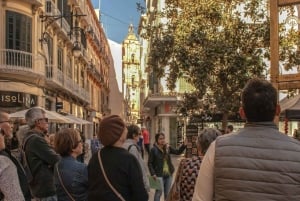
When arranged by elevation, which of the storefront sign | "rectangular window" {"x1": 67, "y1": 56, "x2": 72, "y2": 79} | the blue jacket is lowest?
the blue jacket

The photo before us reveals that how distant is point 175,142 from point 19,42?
12.8 metres

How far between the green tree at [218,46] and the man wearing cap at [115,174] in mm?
12907

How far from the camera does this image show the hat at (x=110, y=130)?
14.6ft

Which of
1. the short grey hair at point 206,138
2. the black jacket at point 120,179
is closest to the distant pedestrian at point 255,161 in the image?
the black jacket at point 120,179

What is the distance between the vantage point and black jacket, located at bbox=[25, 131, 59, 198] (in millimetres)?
6043

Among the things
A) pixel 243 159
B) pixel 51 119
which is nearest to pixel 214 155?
pixel 243 159

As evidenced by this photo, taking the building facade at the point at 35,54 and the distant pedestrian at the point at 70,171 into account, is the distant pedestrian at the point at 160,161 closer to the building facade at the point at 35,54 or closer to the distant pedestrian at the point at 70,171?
the distant pedestrian at the point at 70,171

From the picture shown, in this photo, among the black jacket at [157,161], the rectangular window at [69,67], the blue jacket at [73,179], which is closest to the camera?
the blue jacket at [73,179]

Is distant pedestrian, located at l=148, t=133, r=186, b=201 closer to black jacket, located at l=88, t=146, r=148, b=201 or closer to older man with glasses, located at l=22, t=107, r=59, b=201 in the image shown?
older man with glasses, located at l=22, t=107, r=59, b=201

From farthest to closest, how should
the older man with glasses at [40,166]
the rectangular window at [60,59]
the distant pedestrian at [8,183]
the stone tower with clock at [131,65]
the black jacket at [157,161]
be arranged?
the stone tower with clock at [131,65] → the rectangular window at [60,59] → the black jacket at [157,161] → the older man with glasses at [40,166] → the distant pedestrian at [8,183]

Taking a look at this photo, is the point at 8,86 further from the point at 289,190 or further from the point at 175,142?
the point at 289,190

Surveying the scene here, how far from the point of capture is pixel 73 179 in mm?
4957

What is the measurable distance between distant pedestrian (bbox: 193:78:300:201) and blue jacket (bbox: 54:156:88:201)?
7.27 ft

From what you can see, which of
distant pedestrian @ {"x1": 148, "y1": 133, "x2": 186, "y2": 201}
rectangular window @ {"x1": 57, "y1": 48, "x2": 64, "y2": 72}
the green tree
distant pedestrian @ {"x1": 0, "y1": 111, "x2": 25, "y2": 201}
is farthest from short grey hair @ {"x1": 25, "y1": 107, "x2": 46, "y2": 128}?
rectangular window @ {"x1": 57, "y1": 48, "x2": 64, "y2": 72}
